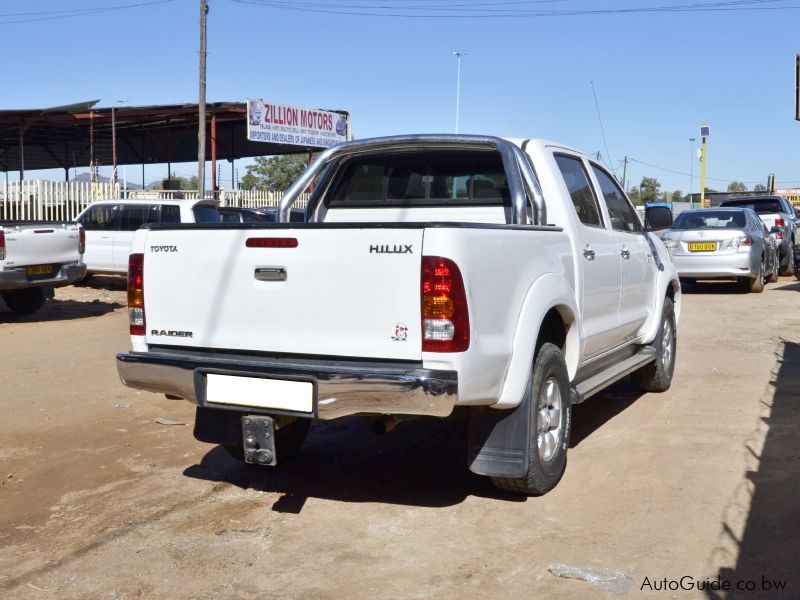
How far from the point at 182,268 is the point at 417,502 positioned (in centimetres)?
173

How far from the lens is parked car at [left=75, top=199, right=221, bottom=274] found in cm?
1585

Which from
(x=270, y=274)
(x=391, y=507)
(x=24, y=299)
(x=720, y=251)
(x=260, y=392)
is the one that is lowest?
(x=391, y=507)

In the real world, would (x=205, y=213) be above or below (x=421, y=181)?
below

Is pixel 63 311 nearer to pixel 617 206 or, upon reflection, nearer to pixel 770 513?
pixel 617 206

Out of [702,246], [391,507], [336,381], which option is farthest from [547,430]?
[702,246]

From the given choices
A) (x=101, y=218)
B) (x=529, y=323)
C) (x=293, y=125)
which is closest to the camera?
(x=529, y=323)

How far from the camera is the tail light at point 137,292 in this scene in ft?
15.5

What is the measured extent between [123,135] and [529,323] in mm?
31038

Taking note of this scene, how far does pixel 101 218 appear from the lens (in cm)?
1666

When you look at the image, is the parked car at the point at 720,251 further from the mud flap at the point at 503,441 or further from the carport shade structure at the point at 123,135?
the carport shade structure at the point at 123,135

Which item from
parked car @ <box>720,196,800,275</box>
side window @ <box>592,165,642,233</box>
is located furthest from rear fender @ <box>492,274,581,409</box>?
parked car @ <box>720,196,800,275</box>

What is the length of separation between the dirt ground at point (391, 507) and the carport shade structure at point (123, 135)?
1899cm

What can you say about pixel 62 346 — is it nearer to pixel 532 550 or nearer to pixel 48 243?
pixel 48 243

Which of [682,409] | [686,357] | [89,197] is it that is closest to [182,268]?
[682,409]
